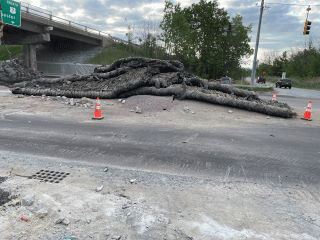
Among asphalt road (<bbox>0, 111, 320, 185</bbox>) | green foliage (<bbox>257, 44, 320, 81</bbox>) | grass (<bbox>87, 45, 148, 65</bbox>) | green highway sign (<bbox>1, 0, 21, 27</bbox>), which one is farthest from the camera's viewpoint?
green foliage (<bbox>257, 44, 320, 81</bbox>)

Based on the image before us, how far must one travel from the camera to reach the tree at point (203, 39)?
34.5 metres

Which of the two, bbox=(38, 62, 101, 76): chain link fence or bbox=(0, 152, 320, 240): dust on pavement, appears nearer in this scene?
bbox=(0, 152, 320, 240): dust on pavement

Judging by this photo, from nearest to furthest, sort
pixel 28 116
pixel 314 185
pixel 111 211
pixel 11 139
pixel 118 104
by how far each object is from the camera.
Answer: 1. pixel 111 211
2. pixel 314 185
3. pixel 11 139
4. pixel 28 116
5. pixel 118 104

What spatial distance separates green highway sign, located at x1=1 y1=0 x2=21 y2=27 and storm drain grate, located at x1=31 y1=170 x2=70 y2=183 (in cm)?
2428

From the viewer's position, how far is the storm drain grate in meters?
4.40

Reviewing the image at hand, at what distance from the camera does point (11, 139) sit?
672cm

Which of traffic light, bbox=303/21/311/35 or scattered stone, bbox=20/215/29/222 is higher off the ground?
traffic light, bbox=303/21/311/35

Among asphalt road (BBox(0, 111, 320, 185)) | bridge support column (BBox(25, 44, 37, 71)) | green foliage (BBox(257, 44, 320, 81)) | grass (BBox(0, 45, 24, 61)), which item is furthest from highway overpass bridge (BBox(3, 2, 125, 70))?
green foliage (BBox(257, 44, 320, 81))

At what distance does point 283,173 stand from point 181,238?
10.0ft

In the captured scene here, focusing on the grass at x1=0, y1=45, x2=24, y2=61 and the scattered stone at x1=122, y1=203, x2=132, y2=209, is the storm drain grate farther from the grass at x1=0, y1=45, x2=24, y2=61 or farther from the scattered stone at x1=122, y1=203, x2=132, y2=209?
the grass at x1=0, y1=45, x2=24, y2=61

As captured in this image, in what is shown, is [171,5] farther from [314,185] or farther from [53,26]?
[314,185]

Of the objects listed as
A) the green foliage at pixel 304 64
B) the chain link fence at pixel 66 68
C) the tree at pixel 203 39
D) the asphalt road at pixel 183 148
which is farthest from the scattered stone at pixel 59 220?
the green foliage at pixel 304 64

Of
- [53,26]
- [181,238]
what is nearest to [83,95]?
[181,238]

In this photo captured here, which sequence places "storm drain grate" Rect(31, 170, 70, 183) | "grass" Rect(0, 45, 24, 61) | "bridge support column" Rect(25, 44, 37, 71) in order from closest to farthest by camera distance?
"storm drain grate" Rect(31, 170, 70, 183) < "bridge support column" Rect(25, 44, 37, 71) < "grass" Rect(0, 45, 24, 61)
